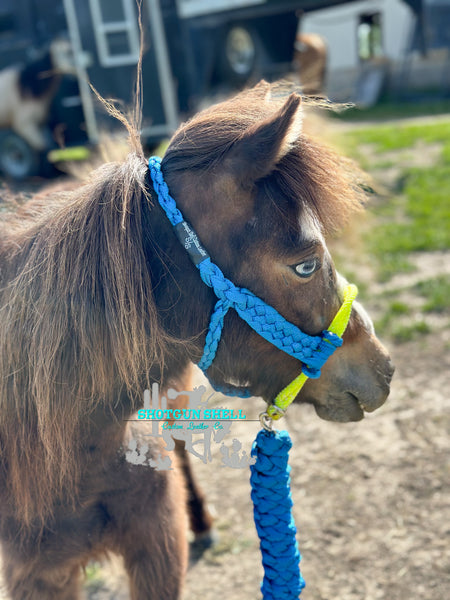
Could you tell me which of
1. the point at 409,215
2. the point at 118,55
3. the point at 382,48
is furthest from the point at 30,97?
the point at 382,48

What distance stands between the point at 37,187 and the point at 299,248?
6.50 m

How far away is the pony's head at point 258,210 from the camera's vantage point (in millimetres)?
1272

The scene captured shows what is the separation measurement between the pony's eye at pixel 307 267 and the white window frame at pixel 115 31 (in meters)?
5.97

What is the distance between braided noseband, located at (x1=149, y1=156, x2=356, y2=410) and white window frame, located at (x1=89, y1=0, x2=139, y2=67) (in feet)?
19.3

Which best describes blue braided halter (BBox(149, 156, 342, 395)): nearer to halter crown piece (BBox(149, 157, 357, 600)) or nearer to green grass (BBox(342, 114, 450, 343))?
halter crown piece (BBox(149, 157, 357, 600))

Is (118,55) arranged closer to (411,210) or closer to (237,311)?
(411,210)

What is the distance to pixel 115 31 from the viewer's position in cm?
660

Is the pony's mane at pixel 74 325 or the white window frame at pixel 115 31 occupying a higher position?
the white window frame at pixel 115 31

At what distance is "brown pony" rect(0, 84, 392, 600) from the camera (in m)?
1.28

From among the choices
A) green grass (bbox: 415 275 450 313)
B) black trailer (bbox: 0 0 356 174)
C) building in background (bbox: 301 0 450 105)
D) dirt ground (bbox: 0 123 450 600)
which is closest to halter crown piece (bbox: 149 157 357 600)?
dirt ground (bbox: 0 123 450 600)

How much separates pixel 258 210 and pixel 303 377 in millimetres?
444

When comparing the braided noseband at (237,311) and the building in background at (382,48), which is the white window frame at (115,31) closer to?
the braided noseband at (237,311)

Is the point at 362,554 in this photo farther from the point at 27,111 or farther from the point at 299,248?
the point at 27,111

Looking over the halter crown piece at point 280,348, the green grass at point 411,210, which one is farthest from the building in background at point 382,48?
the halter crown piece at point 280,348
